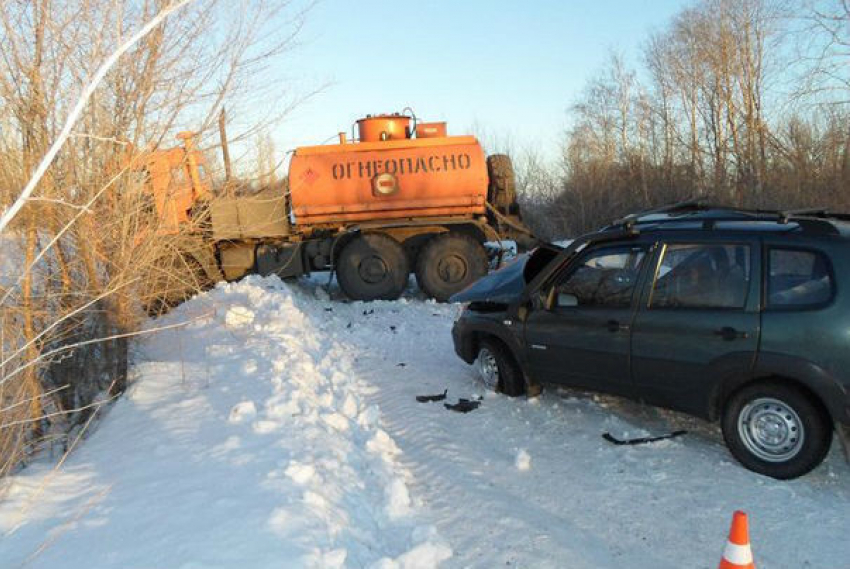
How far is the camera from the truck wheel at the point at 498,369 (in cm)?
591

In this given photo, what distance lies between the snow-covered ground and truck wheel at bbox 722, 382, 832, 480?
12cm

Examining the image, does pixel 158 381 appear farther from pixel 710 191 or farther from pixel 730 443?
pixel 710 191

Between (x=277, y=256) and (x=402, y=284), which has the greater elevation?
(x=277, y=256)

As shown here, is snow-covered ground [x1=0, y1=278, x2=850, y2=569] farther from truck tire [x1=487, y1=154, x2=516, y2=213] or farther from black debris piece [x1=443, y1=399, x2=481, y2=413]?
truck tire [x1=487, y1=154, x2=516, y2=213]

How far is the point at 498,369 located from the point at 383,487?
7.57 ft

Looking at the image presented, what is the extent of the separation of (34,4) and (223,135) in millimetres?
1653

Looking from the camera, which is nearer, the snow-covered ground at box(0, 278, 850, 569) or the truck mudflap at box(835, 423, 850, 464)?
the snow-covered ground at box(0, 278, 850, 569)

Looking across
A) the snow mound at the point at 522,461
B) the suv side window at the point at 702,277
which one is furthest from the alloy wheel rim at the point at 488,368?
the suv side window at the point at 702,277

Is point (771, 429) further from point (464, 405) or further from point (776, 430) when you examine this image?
point (464, 405)

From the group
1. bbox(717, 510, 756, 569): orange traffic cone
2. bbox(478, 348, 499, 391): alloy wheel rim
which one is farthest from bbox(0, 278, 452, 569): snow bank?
bbox(717, 510, 756, 569): orange traffic cone

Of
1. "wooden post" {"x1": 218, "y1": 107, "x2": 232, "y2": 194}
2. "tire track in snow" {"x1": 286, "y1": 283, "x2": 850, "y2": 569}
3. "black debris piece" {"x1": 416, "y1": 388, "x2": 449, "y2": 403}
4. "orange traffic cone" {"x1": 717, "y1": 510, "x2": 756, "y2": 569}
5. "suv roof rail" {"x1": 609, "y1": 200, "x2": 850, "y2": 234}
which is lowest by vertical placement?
"tire track in snow" {"x1": 286, "y1": 283, "x2": 850, "y2": 569}

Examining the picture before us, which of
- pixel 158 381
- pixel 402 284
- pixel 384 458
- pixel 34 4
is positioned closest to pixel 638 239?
pixel 384 458

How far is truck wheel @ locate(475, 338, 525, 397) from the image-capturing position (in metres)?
5.91

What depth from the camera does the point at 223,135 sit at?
5543 millimetres
